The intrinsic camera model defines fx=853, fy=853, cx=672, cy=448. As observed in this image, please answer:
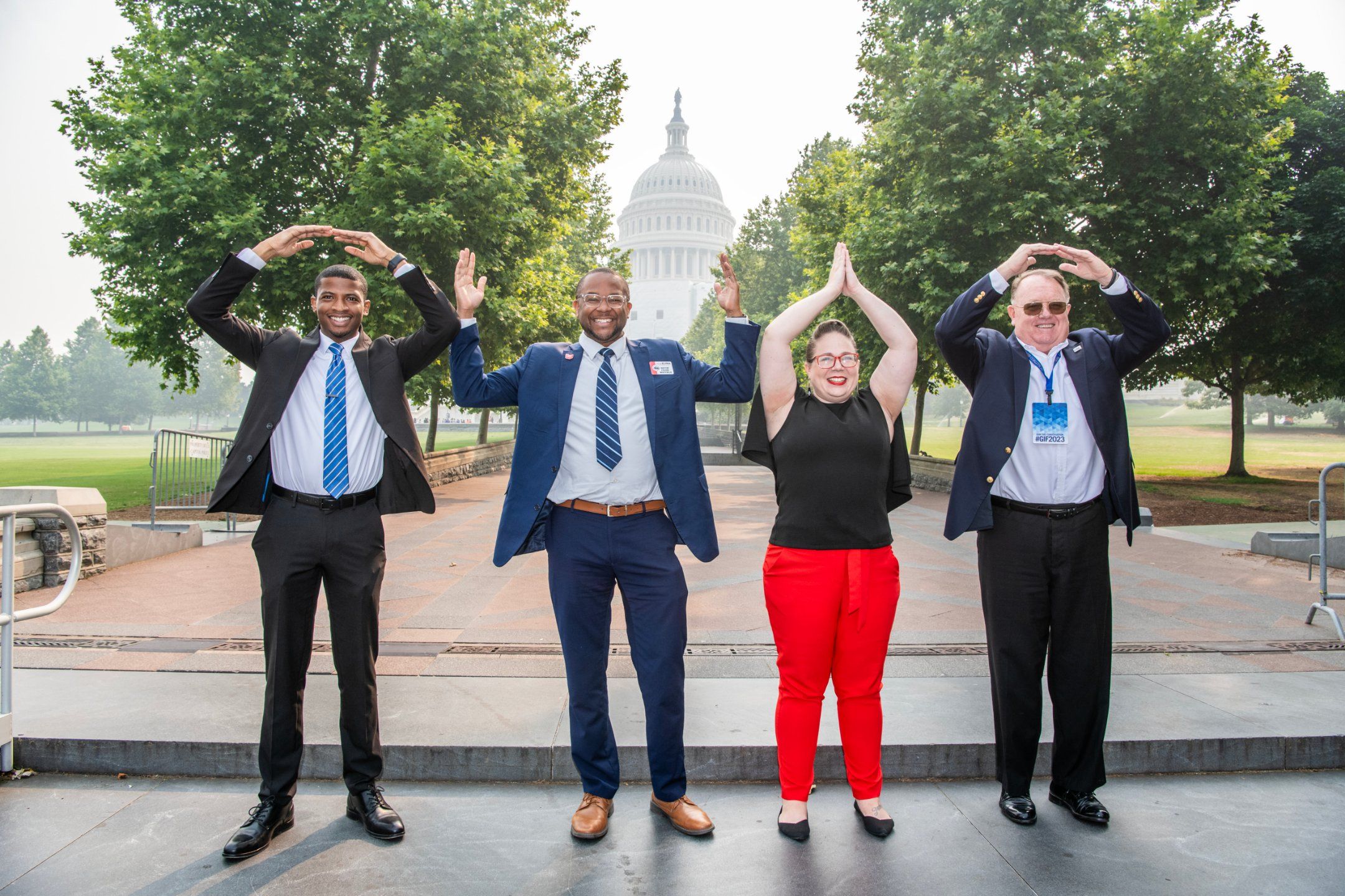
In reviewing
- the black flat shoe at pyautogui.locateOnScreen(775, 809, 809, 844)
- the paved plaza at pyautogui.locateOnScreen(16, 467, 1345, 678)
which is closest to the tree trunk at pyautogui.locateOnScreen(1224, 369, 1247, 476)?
the paved plaza at pyautogui.locateOnScreen(16, 467, 1345, 678)

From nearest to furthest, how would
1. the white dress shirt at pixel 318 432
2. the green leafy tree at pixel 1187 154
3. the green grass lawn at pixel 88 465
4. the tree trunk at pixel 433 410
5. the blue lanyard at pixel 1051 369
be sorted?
1. the white dress shirt at pixel 318 432
2. the blue lanyard at pixel 1051 369
3. the green leafy tree at pixel 1187 154
4. the tree trunk at pixel 433 410
5. the green grass lawn at pixel 88 465

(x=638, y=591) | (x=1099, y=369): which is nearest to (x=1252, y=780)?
(x=1099, y=369)

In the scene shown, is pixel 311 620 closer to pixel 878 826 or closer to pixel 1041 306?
pixel 878 826

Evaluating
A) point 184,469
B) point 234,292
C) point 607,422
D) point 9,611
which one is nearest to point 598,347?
point 607,422

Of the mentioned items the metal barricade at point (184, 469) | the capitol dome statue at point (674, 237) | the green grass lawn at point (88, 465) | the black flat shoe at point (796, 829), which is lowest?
Answer: the green grass lawn at point (88, 465)

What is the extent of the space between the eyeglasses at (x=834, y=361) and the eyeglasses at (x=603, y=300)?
85 centimetres

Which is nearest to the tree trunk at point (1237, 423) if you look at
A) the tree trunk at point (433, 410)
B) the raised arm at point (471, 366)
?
the tree trunk at point (433, 410)

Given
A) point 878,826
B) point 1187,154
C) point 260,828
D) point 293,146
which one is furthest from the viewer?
point 1187,154

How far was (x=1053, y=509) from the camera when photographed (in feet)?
11.6

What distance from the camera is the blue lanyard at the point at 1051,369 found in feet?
12.0

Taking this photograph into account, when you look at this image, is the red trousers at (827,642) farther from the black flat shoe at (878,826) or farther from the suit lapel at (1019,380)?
the suit lapel at (1019,380)

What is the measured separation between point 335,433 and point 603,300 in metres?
1.23

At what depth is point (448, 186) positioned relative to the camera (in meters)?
15.7

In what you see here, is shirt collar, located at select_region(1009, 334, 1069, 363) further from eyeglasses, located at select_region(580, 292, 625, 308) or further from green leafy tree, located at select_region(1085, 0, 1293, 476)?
green leafy tree, located at select_region(1085, 0, 1293, 476)
